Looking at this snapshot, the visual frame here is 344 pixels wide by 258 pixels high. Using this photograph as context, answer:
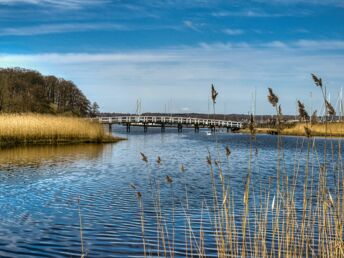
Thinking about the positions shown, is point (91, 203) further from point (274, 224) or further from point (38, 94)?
point (38, 94)

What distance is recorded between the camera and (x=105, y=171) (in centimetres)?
1677

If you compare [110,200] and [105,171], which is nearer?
[110,200]

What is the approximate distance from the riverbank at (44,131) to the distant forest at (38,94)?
1947cm

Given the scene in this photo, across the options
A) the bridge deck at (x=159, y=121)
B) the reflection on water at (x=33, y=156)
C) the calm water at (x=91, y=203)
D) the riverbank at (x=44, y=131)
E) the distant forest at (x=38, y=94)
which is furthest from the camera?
the bridge deck at (x=159, y=121)

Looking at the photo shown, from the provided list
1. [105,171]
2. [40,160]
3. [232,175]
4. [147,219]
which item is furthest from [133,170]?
[147,219]

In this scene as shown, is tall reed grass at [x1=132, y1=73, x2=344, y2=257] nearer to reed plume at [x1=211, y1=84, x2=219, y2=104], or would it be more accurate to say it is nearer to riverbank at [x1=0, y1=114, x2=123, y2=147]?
reed plume at [x1=211, y1=84, x2=219, y2=104]

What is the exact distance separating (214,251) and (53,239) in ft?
8.23

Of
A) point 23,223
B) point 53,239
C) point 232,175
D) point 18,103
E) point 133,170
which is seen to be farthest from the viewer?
point 18,103

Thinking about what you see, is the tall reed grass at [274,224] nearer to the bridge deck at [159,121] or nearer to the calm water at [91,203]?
the calm water at [91,203]

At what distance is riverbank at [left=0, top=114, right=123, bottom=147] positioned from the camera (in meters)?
26.4

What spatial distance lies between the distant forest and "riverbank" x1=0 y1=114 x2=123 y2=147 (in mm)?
19468

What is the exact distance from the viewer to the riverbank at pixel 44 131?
26422 mm

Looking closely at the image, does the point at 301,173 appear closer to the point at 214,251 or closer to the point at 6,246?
the point at 214,251

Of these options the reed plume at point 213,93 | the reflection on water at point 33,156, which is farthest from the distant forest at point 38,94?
the reed plume at point 213,93
